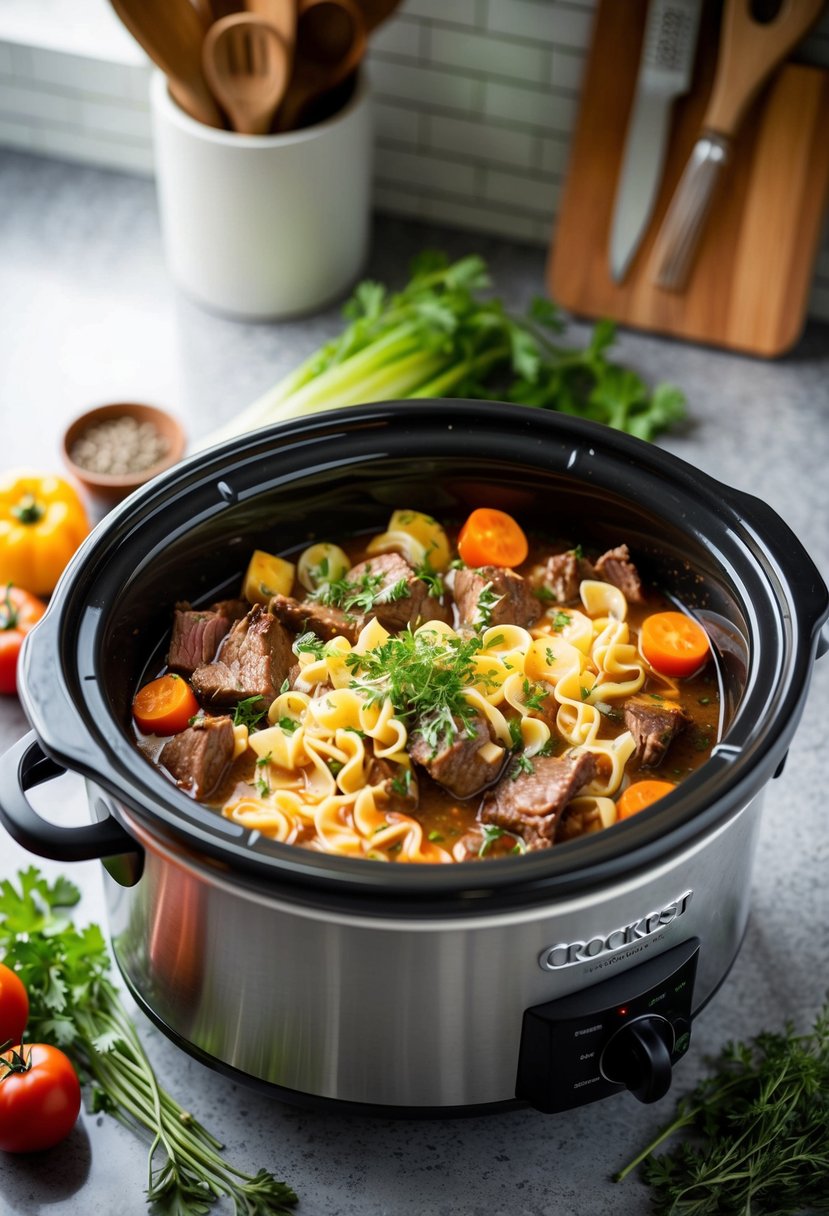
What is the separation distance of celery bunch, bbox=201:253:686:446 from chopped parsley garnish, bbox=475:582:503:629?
1.07 meters

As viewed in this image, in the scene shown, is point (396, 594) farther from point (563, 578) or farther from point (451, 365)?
point (451, 365)

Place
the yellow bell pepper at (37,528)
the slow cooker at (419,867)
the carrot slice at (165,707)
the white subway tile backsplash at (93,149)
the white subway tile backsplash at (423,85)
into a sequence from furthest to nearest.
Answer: the white subway tile backsplash at (93,149), the white subway tile backsplash at (423,85), the yellow bell pepper at (37,528), the carrot slice at (165,707), the slow cooker at (419,867)

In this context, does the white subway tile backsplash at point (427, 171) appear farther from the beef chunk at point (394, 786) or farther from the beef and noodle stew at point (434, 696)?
the beef chunk at point (394, 786)

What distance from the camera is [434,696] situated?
7.06 ft

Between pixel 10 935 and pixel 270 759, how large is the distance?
0.62m

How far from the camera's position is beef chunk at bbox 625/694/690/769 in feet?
7.20

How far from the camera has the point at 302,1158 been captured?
2195 mm

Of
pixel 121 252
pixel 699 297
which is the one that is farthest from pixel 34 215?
pixel 699 297

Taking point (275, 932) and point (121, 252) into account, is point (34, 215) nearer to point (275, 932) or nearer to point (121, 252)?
point (121, 252)

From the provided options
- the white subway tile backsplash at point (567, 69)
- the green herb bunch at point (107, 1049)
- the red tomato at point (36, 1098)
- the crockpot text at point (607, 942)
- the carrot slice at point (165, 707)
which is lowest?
the green herb bunch at point (107, 1049)

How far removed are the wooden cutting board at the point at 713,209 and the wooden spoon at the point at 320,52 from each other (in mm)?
620

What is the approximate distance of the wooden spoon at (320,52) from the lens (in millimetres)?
3334

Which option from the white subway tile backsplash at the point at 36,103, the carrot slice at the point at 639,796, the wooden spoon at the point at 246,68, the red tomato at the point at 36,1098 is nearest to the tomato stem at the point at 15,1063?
the red tomato at the point at 36,1098

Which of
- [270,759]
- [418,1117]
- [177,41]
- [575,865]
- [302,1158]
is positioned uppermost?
[177,41]
